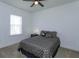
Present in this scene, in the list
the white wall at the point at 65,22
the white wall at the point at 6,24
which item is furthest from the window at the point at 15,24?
the white wall at the point at 65,22

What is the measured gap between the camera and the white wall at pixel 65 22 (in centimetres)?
395

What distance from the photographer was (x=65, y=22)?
433 centimetres

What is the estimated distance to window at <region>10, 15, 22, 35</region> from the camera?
191 inches

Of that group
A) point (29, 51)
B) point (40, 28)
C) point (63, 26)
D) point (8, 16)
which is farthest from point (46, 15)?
point (29, 51)

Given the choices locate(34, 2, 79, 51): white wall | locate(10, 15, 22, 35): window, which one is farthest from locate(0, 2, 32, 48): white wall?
locate(34, 2, 79, 51): white wall

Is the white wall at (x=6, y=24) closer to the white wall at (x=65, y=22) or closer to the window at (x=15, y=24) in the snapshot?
the window at (x=15, y=24)

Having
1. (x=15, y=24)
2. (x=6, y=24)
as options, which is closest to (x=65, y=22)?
(x=15, y=24)

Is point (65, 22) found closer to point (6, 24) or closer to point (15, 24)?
point (15, 24)

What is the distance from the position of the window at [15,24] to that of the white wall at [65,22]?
1.90 metres

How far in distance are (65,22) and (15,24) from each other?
3.57m

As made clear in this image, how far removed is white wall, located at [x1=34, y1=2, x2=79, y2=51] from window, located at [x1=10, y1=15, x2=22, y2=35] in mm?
1901

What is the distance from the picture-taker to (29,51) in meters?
2.84

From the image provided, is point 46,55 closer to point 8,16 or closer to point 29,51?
point 29,51

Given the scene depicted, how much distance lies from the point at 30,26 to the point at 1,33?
2724 mm
